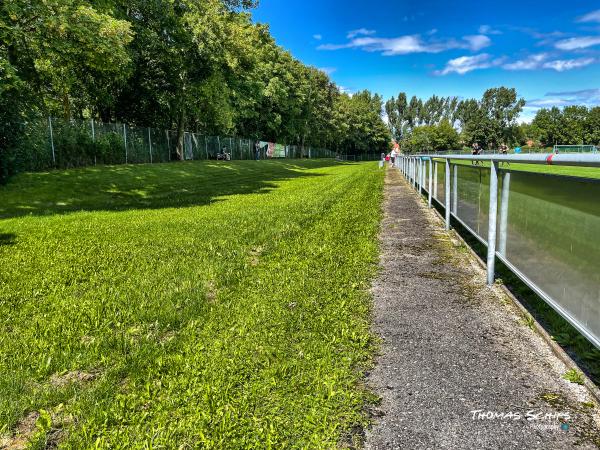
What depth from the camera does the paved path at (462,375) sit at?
2.33 m

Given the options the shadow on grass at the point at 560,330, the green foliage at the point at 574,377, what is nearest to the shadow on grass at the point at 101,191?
the shadow on grass at the point at 560,330

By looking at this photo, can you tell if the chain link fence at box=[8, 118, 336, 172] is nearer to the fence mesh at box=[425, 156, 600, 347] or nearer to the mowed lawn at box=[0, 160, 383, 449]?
the mowed lawn at box=[0, 160, 383, 449]

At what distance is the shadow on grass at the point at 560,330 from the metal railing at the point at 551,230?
33 centimetres

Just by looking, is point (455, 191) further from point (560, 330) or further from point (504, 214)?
point (560, 330)

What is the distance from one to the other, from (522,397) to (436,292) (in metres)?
2.07

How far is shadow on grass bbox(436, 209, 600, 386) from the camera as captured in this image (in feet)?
9.97

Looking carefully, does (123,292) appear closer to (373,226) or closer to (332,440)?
(332,440)

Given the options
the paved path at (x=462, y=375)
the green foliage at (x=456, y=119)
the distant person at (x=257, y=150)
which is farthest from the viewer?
the green foliage at (x=456, y=119)

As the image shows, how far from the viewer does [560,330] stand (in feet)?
11.9

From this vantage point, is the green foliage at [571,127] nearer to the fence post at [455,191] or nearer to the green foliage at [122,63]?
the green foliage at [122,63]

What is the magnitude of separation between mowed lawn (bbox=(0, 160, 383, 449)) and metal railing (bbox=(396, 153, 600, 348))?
1467 millimetres

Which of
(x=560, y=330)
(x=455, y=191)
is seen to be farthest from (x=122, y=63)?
(x=560, y=330)

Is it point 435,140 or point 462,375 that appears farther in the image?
point 435,140

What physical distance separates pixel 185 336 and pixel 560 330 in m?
3.17
